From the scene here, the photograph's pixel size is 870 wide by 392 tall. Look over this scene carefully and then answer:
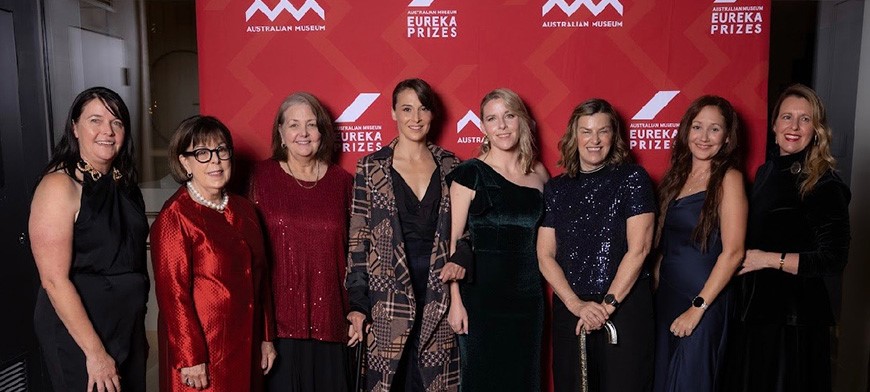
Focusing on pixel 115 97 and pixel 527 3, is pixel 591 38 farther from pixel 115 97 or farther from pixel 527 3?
pixel 115 97

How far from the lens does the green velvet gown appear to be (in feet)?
8.57

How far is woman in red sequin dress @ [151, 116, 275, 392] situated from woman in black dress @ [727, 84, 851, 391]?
1.98m

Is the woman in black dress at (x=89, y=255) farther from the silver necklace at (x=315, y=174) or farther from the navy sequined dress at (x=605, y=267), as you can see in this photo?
the navy sequined dress at (x=605, y=267)

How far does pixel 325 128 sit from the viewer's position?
2734 millimetres

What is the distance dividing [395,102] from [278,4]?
2.86 ft

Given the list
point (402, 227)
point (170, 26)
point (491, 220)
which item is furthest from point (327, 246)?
point (170, 26)

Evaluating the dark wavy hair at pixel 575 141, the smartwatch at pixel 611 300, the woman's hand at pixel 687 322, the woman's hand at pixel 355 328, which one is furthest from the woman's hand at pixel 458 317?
the woman's hand at pixel 687 322

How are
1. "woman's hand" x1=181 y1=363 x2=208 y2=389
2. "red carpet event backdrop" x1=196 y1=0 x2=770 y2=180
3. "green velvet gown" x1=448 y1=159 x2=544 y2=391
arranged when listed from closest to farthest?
"woman's hand" x1=181 y1=363 x2=208 y2=389 < "green velvet gown" x1=448 y1=159 x2=544 y2=391 < "red carpet event backdrop" x1=196 y1=0 x2=770 y2=180

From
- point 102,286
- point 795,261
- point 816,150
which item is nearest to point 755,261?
point 795,261

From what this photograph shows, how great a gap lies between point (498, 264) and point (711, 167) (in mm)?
967

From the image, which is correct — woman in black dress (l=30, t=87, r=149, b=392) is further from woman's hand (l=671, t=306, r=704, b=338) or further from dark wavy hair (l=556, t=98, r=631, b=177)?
woman's hand (l=671, t=306, r=704, b=338)

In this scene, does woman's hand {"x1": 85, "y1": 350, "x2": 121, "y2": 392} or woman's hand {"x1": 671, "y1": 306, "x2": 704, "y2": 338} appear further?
woman's hand {"x1": 671, "y1": 306, "x2": 704, "y2": 338}

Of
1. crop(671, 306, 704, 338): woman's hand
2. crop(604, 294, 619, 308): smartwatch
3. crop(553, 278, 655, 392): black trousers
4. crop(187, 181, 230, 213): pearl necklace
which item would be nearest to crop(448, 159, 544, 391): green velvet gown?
crop(553, 278, 655, 392): black trousers

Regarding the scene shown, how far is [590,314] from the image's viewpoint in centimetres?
244
